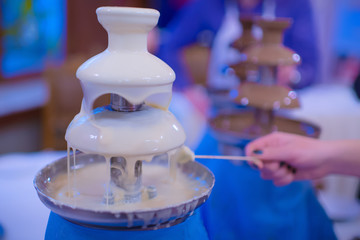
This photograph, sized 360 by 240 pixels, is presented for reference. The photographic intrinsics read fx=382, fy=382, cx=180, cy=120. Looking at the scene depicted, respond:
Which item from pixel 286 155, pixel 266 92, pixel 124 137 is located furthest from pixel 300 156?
pixel 124 137

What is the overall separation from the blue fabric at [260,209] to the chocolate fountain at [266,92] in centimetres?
11

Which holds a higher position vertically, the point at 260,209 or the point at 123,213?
the point at 123,213

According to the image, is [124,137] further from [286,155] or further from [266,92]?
[266,92]

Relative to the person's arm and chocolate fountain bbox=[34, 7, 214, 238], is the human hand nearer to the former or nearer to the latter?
the person's arm

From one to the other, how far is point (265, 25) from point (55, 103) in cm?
199

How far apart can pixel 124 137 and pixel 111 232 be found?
14 centimetres

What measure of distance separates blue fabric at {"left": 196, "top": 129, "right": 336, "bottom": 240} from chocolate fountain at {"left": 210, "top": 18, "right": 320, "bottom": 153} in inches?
4.3

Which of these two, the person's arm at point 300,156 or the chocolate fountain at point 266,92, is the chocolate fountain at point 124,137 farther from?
the chocolate fountain at point 266,92

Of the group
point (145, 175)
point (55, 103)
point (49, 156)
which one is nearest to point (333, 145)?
point (145, 175)

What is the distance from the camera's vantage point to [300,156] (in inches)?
35.6

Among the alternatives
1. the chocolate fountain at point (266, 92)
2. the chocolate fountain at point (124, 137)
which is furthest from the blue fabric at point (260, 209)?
the chocolate fountain at point (124, 137)

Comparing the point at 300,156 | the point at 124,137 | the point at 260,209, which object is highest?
the point at 124,137

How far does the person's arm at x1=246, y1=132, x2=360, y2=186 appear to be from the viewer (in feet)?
2.89

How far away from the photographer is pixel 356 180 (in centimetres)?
238
